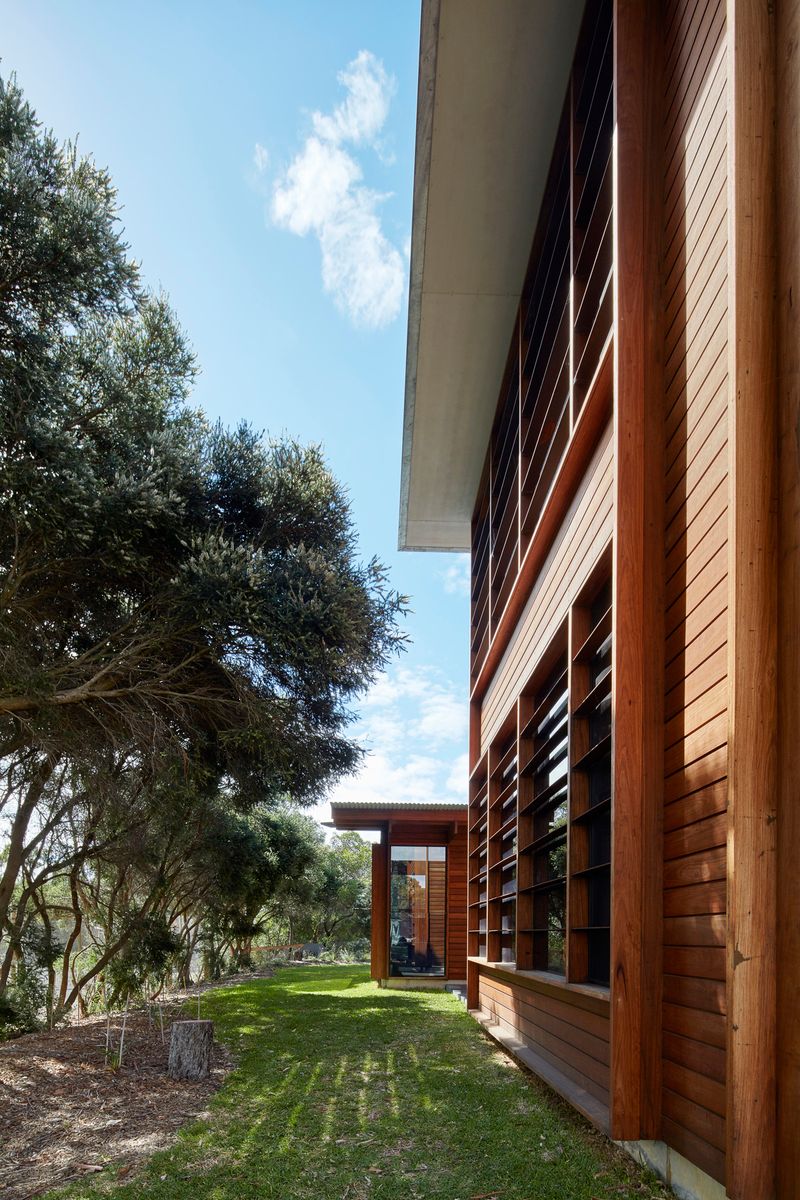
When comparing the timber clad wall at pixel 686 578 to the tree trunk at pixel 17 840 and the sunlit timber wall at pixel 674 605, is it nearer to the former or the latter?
the sunlit timber wall at pixel 674 605

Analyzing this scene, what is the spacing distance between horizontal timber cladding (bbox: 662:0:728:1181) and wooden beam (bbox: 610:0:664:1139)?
61mm

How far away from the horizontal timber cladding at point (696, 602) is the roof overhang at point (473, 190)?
2464 millimetres

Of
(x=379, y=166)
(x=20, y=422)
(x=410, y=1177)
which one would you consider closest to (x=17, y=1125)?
(x=410, y=1177)

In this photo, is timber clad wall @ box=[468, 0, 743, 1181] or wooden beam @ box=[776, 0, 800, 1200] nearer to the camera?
wooden beam @ box=[776, 0, 800, 1200]

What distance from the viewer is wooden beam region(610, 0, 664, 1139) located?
383cm

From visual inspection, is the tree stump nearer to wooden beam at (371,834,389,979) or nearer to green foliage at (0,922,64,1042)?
green foliage at (0,922,64,1042)

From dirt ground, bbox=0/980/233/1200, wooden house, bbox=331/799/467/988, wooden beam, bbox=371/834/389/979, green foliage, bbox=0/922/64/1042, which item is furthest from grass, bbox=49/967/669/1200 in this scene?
wooden beam, bbox=371/834/389/979

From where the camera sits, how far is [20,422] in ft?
26.1

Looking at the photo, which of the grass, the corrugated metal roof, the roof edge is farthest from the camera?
the corrugated metal roof

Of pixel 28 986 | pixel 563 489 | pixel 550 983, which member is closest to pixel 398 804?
pixel 28 986

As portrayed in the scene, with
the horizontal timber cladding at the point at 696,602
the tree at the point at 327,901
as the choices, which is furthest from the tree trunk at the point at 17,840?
the tree at the point at 327,901

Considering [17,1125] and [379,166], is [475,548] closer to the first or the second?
[379,166]

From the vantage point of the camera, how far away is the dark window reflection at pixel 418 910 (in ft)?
56.5

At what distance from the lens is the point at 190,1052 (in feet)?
24.7
